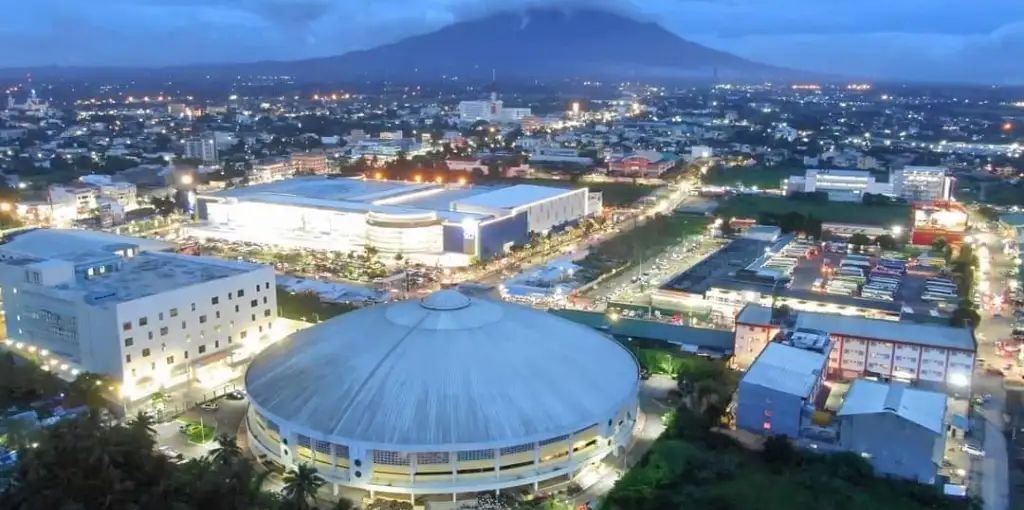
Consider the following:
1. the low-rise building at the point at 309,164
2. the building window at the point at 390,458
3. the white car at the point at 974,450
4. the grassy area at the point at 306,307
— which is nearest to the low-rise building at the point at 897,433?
the white car at the point at 974,450

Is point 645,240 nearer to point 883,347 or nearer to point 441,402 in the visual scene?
point 883,347

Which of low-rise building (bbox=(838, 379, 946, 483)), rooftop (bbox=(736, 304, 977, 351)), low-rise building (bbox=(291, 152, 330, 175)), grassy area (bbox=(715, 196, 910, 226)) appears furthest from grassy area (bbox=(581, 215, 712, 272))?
low-rise building (bbox=(291, 152, 330, 175))

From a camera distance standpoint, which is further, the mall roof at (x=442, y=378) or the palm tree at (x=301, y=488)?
the mall roof at (x=442, y=378)

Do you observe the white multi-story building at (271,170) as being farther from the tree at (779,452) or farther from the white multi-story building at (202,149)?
the tree at (779,452)

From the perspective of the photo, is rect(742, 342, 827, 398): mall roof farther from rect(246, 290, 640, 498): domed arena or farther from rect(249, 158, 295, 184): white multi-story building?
rect(249, 158, 295, 184): white multi-story building

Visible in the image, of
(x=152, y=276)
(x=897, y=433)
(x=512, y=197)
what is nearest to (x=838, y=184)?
(x=512, y=197)

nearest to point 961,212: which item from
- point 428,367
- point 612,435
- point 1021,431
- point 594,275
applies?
point 594,275

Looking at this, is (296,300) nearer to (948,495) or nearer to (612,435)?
(612,435)
